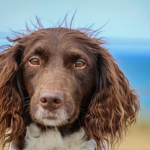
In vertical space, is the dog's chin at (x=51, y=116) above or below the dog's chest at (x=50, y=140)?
above

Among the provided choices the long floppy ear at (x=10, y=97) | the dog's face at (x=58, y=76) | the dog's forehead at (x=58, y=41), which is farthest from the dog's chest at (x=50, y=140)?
the dog's forehead at (x=58, y=41)

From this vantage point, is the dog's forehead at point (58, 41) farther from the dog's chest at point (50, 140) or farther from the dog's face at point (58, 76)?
the dog's chest at point (50, 140)

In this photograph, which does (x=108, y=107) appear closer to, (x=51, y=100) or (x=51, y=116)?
(x=51, y=116)

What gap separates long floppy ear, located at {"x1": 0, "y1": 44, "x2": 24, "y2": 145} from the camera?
13.9ft

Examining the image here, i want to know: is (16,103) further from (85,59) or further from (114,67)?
(114,67)

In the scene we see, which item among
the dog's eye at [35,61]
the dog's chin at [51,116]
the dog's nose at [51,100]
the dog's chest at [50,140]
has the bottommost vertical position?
the dog's chest at [50,140]

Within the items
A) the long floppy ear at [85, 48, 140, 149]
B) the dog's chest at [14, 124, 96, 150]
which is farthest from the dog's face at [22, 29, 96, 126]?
the dog's chest at [14, 124, 96, 150]

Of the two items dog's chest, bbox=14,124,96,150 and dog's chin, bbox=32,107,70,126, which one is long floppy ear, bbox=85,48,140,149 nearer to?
dog's chest, bbox=14,124,96,150

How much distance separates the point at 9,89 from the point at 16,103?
24cm

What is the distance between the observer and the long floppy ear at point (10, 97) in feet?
13.9

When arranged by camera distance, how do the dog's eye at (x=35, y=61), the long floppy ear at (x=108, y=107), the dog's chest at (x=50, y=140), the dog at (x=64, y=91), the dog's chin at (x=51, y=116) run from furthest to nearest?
the long floppy ear at (x=108, y=107) < the dog's chest at (x=50, y=140) < the dog's eye at (x=35, y=61) < the dog at (x=64, y=91) < the dog's chin at (x=51, y=116)

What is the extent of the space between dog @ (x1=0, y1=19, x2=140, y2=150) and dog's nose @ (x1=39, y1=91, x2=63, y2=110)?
0.15 m

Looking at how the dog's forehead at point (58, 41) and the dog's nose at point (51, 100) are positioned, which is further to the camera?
the dog's forehead at point (58, 41)

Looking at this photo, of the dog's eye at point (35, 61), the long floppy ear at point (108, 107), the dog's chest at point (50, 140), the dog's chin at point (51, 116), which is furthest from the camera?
the long floppy ear at point (108, 107)
